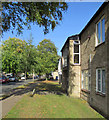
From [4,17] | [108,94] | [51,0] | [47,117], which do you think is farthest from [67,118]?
[4,17]

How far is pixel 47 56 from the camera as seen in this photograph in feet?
127

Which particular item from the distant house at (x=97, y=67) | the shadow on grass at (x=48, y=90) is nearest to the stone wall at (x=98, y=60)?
the distant house at (x=97, y=67)

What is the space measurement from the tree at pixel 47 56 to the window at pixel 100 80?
1063 inches

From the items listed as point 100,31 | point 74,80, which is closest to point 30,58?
point 74,80

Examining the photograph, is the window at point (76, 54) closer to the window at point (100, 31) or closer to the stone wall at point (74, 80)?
the stone wall at point (74, 80)

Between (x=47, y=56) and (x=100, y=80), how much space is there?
31.0 meters

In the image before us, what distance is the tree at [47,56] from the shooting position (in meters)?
37.1

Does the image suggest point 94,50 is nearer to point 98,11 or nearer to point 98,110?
point 98,11

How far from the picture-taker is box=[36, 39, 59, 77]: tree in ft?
122

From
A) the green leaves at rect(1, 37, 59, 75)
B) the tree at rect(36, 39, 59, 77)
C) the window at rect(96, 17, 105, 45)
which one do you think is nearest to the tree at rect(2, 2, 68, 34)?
the window at rect(96, 17, 105, 45)

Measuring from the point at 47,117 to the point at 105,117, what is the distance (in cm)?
288

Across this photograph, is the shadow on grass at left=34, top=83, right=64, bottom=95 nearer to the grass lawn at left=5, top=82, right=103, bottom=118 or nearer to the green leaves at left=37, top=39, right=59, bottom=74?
the grass lawn at left=5, top=82, right=103, bottom=118

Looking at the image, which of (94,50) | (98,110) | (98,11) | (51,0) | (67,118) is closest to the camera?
(51,0)

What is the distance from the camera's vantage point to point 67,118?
6434 mm
